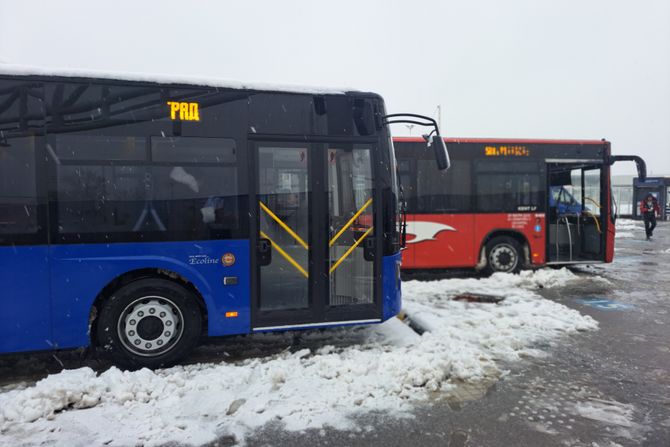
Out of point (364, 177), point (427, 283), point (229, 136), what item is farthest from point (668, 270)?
point (229, 136)

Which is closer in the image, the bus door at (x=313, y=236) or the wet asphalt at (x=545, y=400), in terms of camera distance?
the wet asphalt at (x=545, y=400)

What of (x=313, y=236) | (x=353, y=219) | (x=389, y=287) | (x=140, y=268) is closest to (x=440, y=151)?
(x=353, y=219)

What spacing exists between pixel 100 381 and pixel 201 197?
6.49ft

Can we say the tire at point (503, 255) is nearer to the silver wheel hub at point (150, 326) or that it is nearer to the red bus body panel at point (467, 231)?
the red bus body panel at point (467, 231)

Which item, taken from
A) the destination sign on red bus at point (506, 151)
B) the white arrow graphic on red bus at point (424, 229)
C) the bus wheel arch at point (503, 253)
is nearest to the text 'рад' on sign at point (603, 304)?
the bus wheel arch at point (503, 253)

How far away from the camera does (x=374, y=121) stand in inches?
210

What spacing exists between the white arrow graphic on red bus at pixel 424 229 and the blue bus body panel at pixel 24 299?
23.0 ft

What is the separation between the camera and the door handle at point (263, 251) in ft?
16.3

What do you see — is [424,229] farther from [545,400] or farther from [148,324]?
[148,324]

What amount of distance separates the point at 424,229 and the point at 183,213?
6243 mm

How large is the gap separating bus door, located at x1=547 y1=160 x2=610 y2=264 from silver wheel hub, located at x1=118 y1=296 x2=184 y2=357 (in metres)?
8.88

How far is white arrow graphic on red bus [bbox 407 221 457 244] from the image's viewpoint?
9.79m

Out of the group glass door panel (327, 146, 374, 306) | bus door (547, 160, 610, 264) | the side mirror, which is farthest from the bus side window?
bus door (547, 160, 610, 264)

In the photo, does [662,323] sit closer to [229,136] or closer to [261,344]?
[261,344]
